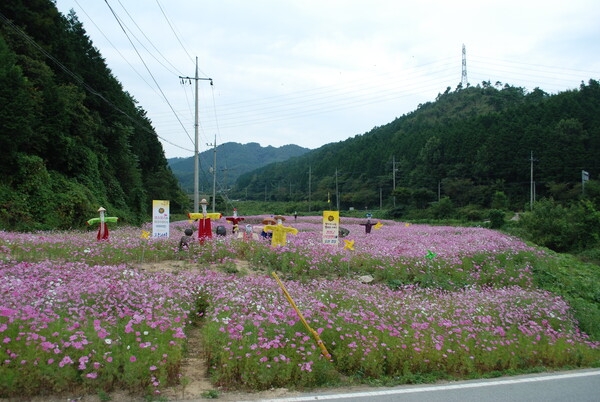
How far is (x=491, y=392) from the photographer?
19.0 feet

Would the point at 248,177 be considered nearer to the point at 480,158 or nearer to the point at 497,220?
the point at 480,158

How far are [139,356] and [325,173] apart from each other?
97.9 meters

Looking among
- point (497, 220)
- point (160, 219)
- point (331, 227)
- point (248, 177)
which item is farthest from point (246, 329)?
point (248, 177)

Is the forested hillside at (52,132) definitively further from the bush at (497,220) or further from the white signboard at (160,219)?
the bush at (497,220)

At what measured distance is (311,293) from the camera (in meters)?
8.52

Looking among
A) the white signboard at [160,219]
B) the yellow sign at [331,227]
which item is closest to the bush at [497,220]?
the yellow sign at [331,227]

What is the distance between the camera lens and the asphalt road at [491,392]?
17.7 ft

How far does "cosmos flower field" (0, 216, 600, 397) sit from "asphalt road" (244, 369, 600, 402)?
39 cm

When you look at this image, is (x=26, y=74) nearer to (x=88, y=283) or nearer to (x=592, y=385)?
(x=88, y=283)

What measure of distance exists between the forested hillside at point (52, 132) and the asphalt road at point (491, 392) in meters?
18.6

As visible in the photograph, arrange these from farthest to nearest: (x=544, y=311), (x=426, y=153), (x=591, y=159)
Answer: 1. (x=426, y=153)
2. (x=591, y=159)
3. (x=544, y=311)

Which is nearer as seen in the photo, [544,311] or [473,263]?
[544,311]

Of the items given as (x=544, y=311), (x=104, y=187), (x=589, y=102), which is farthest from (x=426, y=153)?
(x=544, y=311)

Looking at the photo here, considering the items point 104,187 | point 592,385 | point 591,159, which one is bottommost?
point 592,385
